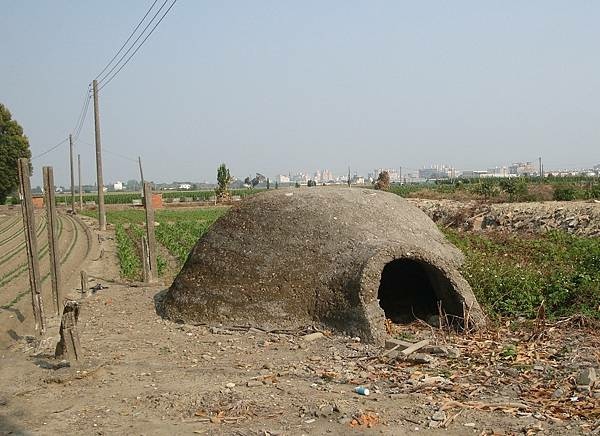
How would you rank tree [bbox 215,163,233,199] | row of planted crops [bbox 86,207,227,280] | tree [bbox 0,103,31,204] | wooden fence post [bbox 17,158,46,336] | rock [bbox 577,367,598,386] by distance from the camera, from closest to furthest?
rock [bbox 577,367,598,386] < wooden fence post [bbox 17,158,46,336] < row of planted crops [bbox 86,207,227,280] < tree [bbox 0,103,31,204] < tree [bbox 215,163,233,199]

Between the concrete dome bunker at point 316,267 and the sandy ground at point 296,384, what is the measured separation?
0.34 metres

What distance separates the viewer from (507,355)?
25.5 ft

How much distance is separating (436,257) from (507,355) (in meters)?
1.94

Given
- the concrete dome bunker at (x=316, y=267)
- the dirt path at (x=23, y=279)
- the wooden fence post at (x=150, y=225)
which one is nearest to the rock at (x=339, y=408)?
the concrete dome bunker at (x=316, y=267)

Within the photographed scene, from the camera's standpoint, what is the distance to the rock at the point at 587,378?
6.65 m

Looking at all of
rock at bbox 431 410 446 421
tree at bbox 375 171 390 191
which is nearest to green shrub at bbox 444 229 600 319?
rock at bbox 431 410 446 421

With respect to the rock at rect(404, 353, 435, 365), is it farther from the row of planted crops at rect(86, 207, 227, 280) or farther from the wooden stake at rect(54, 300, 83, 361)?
the row of planted crops at rect(86, 207, 227, 280)

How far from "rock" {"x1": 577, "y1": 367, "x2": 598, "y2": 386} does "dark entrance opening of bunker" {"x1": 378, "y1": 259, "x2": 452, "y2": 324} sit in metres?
3.51

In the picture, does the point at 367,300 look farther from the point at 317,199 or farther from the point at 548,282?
the point at 548,282

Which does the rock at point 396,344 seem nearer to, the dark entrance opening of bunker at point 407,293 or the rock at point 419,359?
the rock at point 419,359

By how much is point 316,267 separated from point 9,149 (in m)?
49.7

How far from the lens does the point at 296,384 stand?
7211 mm

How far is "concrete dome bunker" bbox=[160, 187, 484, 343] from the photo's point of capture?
29.6ft

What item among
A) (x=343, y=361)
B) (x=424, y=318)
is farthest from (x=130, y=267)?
(x=343, y=361)
